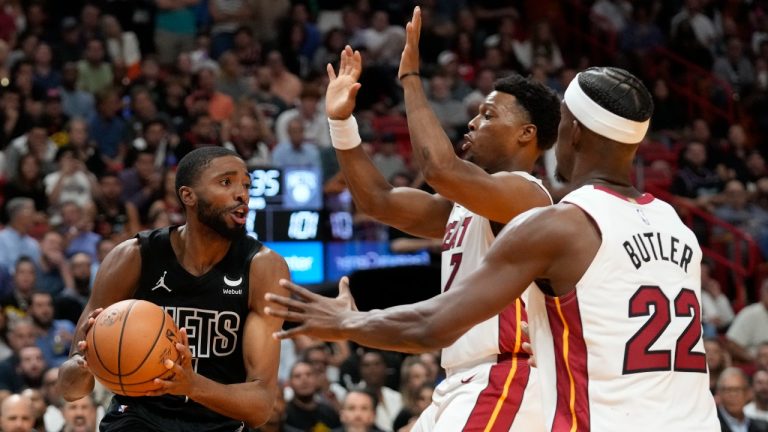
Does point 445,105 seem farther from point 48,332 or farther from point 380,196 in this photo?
point 380,196

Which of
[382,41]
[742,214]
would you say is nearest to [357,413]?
[742,214]

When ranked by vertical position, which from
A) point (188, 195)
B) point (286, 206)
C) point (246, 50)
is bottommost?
point (246, 50)

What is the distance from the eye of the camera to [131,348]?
503 centimetres

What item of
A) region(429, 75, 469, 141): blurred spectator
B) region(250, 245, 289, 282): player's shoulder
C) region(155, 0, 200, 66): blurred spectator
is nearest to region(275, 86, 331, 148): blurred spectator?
region(429, 75, 469, 141): blurred spectator

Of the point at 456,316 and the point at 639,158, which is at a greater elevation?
the point at 456,316

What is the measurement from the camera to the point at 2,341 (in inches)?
464

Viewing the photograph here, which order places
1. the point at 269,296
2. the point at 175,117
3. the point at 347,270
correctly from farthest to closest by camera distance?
the point at 175,117 → the point at 347,270 → the point at 269,296

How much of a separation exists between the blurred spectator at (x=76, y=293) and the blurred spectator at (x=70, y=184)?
4.74ft

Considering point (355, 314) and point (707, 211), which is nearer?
point (355, 314)

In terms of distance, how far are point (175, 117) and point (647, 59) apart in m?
8.98

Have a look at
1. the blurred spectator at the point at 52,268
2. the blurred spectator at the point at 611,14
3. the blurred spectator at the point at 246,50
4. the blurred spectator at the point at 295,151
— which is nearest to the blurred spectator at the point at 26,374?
the blurred spectator at the point at 52,268

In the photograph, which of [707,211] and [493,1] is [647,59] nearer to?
[493,1]

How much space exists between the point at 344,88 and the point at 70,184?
8804mm

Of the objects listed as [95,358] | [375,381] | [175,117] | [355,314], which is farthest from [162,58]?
[355,314]
